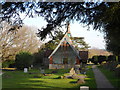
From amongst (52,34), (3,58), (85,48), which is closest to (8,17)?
(52,34)

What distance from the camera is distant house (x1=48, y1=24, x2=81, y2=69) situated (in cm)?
2888

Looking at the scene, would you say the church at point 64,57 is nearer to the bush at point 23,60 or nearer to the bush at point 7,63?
the bush at point 23,60

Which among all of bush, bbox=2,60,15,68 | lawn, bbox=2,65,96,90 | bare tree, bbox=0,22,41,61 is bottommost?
lawn, bbox=2,65,96,90

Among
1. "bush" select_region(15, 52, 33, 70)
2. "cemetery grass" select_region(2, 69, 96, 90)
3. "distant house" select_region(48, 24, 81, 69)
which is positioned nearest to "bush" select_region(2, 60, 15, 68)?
"bush" select_region(15, 52, 33, 70)

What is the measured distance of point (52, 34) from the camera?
855 cm

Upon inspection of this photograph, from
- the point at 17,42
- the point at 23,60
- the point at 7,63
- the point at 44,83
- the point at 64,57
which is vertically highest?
the point at 17,42

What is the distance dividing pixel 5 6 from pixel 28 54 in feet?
64.1

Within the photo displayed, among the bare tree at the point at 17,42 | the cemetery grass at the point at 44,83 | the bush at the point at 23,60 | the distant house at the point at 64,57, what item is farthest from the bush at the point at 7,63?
the cemetery grass at the point at 44,83

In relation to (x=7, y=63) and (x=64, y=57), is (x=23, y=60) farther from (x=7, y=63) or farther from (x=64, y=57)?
(x=64, y=57)

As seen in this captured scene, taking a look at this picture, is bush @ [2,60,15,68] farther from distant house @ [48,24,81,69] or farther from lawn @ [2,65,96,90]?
lawn @ [2,65,96,90]

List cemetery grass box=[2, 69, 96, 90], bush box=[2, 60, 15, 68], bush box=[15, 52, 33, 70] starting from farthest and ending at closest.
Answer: bush box=[2, 60, 15, 68] < bush box=[15, 52, 33, 70] < cemetery grass box=[2, 69, 96, 90]

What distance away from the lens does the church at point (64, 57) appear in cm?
2888

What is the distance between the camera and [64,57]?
29547 mm

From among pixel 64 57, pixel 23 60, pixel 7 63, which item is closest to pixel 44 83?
pixel 23 60
